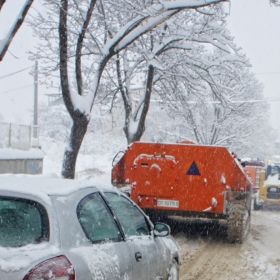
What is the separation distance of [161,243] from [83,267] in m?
1.83

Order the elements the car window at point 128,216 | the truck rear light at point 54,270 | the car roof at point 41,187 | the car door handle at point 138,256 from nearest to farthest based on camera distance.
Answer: the truck rear light at point 54,270 < the car roof at point 41,187 < the car door handle at point 138,256 < the car window at point 128,216

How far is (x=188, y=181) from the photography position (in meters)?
9.46

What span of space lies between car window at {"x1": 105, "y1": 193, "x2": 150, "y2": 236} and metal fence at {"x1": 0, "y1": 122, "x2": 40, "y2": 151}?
15140 mm

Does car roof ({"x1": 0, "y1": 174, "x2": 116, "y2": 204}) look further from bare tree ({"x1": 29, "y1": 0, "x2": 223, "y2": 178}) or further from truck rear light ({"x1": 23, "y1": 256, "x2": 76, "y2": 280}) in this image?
bare tree ({"x1": 29, "y1": 0, "x2": 223, "y2": 178})

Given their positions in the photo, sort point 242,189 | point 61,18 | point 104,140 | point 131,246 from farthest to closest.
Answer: point 104,140 → point 61,18 → point 242,189 → point 131,246

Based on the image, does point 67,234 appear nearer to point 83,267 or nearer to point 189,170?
point 83,267

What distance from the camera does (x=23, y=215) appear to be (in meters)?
3.21

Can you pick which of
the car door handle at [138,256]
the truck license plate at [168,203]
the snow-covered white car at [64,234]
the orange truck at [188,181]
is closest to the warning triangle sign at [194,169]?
the orange truck at [188,181]

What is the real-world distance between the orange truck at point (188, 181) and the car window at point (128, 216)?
4.80m

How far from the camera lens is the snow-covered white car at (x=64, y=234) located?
2.86 metres

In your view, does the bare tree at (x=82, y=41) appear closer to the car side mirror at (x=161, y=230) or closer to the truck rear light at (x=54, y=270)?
the car side mirror at (x=161, y=230)

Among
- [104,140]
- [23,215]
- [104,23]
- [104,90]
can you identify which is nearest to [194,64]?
[104,23]

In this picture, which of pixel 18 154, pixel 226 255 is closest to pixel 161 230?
pixel 226 255

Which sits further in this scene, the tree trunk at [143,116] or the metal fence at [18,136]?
the metal fence at [18,136]
